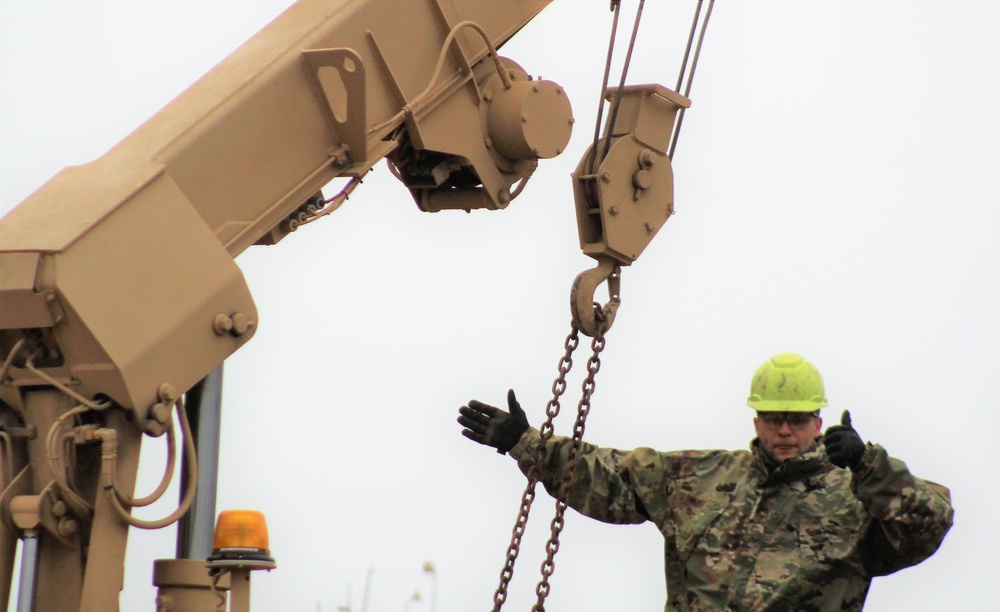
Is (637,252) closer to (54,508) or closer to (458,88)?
(458,88)

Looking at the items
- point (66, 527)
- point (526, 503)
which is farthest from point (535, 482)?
point (66, 527)

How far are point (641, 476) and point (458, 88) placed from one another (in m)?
1.77

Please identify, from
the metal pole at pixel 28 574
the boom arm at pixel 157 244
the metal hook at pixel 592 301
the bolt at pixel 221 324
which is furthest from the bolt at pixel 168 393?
the metal hook at pixel 592 301

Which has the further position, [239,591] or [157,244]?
[239,591]

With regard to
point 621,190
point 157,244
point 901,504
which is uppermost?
point 621,190

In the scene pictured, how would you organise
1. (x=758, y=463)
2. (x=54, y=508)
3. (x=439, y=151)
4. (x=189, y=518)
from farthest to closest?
(x=758, y=463) < (x=439, y=151) < (x=189, y=518) < (x=54, y=508)

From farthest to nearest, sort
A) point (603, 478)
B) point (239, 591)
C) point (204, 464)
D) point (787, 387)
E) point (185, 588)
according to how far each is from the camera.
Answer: point (603, 478)
point (787, 387)
point (204, 464)
point (185, 588)
point (239, 591)

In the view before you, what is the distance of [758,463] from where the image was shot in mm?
6191

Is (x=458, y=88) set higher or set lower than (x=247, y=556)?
higher

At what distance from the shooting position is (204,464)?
5391 millimetres

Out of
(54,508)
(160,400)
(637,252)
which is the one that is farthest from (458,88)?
→ (54,508)

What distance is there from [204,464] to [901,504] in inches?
96.6

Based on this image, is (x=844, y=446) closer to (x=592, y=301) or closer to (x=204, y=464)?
(x=592, y=301)

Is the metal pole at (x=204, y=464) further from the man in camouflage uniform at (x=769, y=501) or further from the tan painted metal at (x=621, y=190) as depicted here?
the tan painted metal at (x=621, y=190)
